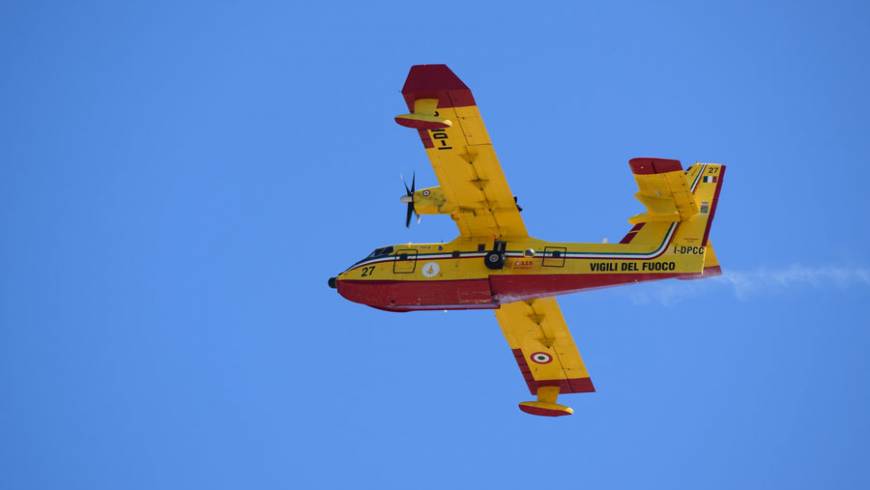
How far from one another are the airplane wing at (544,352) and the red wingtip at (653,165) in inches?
232

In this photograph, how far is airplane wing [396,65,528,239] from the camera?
110 ft

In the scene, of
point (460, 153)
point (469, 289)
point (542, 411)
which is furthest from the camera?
point (542, 411)

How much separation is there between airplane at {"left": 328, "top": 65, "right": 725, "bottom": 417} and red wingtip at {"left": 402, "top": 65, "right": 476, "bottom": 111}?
25 mm

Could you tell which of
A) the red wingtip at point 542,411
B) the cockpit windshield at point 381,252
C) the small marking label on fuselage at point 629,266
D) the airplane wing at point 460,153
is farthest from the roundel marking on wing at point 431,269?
the red wingtip at point 542,411

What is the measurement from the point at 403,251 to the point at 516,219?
3476 millimetres

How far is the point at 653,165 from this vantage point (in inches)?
1335

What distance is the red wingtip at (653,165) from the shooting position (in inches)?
1332

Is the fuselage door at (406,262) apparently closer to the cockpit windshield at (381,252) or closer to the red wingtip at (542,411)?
the cockpit windshield at (381,252)

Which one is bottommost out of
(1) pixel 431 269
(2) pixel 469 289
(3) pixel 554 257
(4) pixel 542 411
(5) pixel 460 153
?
(4) pixel 542 411

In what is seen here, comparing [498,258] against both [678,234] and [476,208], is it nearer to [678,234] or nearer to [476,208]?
[476,208]

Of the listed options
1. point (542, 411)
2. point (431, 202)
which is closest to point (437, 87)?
point (431, 202)

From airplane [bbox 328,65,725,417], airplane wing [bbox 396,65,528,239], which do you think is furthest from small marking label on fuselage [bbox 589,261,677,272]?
airplane wing [bbox 396,65,528,239]

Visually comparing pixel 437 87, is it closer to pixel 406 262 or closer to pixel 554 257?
pixel 554 257

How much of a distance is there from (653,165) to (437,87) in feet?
18.8
